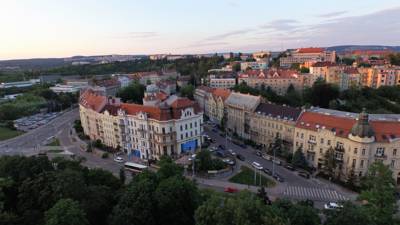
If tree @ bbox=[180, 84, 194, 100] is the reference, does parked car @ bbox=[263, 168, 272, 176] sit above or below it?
below

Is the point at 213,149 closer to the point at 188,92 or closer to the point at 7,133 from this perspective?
the point at 188,92

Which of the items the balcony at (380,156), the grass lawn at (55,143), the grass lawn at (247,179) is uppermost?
the balcony at (380,156)

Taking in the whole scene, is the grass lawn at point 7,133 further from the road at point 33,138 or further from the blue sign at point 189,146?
the blue sign at point 189,146

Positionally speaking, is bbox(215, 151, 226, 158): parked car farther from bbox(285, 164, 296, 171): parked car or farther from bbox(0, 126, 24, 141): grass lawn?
bbox(0, 126, 24, 141): grass lawn

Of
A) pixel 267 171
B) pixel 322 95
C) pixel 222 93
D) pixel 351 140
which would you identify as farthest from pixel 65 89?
pixel 351 140

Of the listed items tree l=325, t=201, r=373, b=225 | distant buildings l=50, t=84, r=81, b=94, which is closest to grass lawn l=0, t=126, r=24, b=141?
distant buildings l=50, t=84, r=81, b=94

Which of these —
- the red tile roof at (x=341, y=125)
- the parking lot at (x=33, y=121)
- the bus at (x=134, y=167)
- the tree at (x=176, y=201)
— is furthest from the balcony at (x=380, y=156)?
the parking lot at (x=33, y=121)

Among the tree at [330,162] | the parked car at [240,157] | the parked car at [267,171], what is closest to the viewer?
the tree at [330,162]
